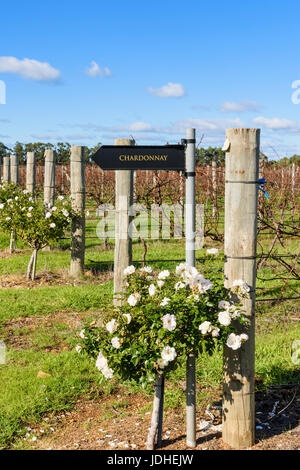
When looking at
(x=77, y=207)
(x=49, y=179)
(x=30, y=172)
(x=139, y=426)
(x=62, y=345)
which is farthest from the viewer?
(x=30, y=172)

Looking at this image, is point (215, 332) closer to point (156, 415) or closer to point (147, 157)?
point (156, 415)

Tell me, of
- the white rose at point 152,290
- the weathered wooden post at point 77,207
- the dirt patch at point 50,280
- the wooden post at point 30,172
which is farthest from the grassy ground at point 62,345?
the wooden post at point 30,172

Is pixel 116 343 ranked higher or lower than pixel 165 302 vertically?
lower

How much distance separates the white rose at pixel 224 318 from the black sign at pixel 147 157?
104 centimetres

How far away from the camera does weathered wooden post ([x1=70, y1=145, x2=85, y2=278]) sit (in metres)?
8.45

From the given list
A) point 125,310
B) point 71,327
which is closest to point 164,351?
point 125,310

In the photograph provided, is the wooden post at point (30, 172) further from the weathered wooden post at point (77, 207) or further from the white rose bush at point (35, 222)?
the weathered wooden post at point (77, 207)

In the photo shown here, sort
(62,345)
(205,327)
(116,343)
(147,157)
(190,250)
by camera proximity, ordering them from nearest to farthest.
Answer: (205,327)
(116,343)
(190,250)
(147,157)
(62,345)

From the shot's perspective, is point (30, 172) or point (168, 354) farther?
point (30, 172)

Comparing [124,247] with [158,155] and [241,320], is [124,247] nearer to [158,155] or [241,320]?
[158,155]

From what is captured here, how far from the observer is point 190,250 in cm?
320

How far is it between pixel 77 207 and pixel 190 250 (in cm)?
558

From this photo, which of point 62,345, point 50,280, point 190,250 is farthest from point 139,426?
point 50,280

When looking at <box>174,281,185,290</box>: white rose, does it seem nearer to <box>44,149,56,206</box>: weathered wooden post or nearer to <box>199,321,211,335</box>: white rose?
<box>199,321,211,335</box>: white rose
